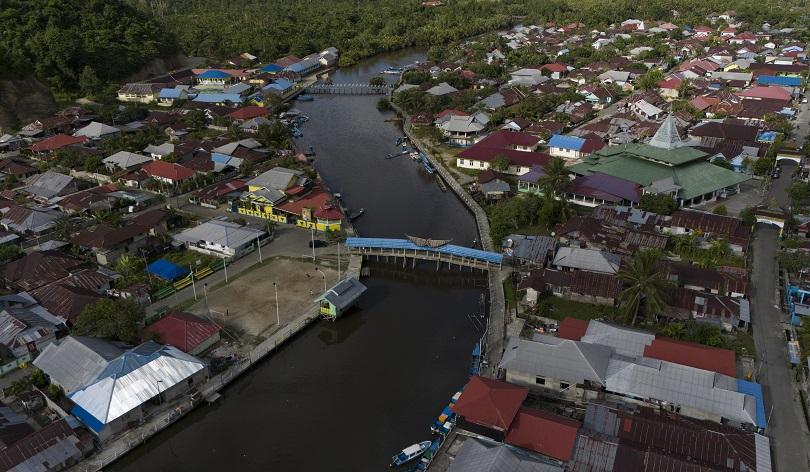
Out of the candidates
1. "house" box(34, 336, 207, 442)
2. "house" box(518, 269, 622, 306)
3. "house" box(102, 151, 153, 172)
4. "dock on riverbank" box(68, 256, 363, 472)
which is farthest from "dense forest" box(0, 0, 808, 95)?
"house" box(518, 269, 622, 306)

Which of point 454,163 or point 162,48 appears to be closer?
point 454,163

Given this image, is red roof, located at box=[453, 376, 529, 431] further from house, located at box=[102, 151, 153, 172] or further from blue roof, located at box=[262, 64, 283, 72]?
blue roof, located at box=[262, 64, 283, 72]

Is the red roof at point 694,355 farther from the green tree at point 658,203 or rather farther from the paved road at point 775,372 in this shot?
the green tree at point 658,203

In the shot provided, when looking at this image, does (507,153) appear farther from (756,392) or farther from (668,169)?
(756,392)

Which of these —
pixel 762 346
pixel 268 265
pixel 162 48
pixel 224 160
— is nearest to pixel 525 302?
pixel 762 346

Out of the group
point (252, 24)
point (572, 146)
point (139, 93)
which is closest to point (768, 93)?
point (572, 146)

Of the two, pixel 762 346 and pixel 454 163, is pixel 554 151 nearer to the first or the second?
pixel 454 163
